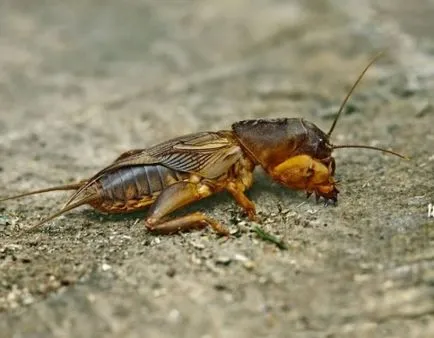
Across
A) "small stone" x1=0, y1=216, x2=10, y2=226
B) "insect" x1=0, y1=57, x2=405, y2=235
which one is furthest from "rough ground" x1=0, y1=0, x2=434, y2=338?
"insect" x1=0, y1=57, x2=405, y2=235

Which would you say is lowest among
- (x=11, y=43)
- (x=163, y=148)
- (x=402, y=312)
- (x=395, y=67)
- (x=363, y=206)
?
(x=402, y=312)

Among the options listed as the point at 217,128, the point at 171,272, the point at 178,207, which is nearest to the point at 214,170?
the point at 178,207

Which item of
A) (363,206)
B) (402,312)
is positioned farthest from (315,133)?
(402,312)

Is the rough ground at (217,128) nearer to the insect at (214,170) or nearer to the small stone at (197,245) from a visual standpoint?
the small stone at (197,245)

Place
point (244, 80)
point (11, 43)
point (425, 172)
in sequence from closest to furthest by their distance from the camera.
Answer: point (425, 172), point (244, 80), point (11, 43)

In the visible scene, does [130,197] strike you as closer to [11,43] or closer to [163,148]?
[163,148]

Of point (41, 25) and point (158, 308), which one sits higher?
point (41, 25)

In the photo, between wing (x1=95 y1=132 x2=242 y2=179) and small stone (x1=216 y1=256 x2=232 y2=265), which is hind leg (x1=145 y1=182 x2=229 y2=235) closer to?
wing (x1=95 y1=132 x2=242 y2=179)

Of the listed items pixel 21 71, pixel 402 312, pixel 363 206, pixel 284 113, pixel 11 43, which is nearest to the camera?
pixel 402 312
